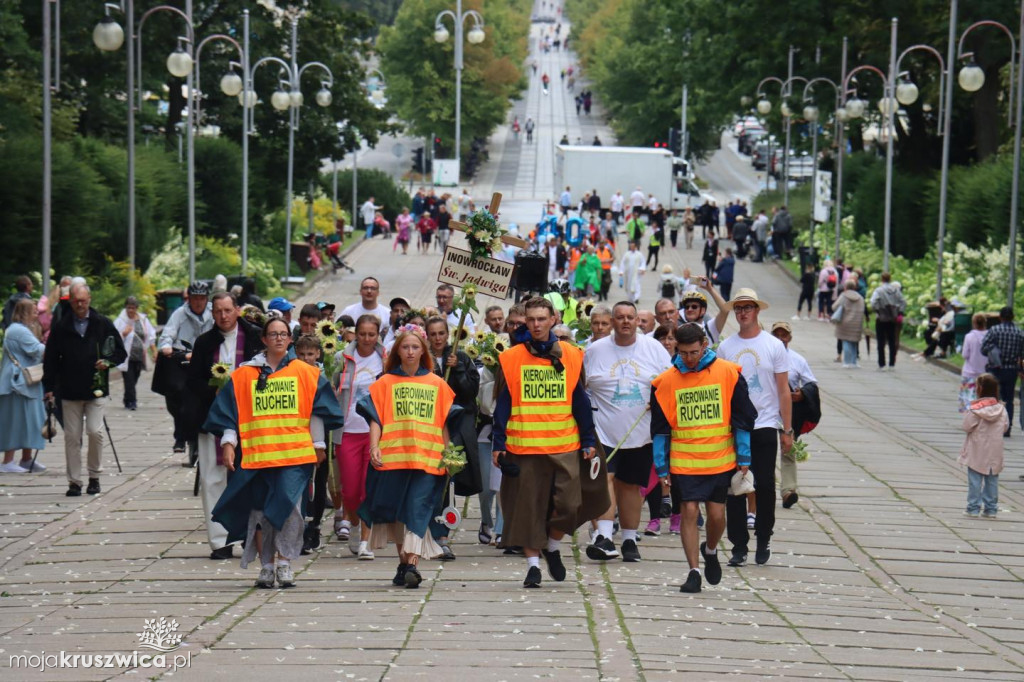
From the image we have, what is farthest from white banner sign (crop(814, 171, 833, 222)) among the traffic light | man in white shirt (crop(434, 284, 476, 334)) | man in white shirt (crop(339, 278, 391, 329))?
Result: man in white shirt (crop(339, 278, 391, 329))

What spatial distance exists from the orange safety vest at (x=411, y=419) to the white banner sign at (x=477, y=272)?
2.50 meters

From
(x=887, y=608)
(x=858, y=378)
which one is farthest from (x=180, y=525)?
(x=858, y=378)

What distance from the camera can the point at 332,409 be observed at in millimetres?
Result: 10867

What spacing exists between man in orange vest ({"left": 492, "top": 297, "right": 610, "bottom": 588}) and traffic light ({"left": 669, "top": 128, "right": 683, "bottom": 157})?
6407cm

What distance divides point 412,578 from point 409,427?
0.94 meters

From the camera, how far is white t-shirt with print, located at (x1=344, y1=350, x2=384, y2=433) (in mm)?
12070

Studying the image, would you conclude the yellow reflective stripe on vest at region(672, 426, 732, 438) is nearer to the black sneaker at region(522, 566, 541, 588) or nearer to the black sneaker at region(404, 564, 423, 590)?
the black sneaker at region(522, 566, 541, 588)

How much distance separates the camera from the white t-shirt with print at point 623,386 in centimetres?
1188

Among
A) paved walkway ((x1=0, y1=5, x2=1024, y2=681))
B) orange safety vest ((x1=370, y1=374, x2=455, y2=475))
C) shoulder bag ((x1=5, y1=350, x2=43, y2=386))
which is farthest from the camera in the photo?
shoulder bag ((x1=5, y1=350, x2=43, y2=386))

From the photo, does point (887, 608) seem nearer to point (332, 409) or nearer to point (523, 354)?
point (523, 354)

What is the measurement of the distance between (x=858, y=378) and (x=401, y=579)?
18.8m

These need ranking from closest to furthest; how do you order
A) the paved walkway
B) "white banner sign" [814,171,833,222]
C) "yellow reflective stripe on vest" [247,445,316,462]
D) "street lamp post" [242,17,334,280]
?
the paved walkway → "yellow reflective stripe on vest" [247,445,316,462] → "street lamp post" [242,17,334,280] → "white banner sign" [814,171,833,222]

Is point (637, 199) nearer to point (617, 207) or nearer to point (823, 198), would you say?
point (617, 207)

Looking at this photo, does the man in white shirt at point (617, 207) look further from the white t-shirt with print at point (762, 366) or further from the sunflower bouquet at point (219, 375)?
the sunflower bouquet at point (219, 375)
